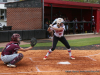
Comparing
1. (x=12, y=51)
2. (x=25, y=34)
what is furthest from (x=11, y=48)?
(x=25, y=34)

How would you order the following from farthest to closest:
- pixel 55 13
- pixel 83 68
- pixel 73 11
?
pixel 73 11 → pixel 55 13 → pixel 83 68

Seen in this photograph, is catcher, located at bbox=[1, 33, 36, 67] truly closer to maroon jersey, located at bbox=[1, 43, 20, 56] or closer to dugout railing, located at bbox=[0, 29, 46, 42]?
maroon jersey, located at bbox=[1, 43, 20, 56]

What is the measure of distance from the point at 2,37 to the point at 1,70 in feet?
27.2

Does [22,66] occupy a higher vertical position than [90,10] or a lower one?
lower

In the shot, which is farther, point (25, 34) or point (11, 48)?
point (25, 34)

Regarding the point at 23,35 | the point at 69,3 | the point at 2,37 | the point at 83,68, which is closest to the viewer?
the point at 83,68

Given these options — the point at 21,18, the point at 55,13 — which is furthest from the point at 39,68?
the point at 55,13

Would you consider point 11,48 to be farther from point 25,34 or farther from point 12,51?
point 25,34

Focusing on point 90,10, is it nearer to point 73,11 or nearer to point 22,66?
point 73,11

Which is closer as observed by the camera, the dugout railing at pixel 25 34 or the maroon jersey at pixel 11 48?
the maroon jersey at pixel 11 48

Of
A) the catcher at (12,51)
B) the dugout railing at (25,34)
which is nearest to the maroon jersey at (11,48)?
the catcher at (12,51)

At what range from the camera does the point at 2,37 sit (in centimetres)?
1387

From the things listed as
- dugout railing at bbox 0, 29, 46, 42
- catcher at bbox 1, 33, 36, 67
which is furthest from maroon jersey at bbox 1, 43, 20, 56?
dugout railing at bbox 0, 29, 46, 42

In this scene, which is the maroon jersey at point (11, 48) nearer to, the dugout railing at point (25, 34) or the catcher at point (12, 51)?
the catcher at point (12, 51)
